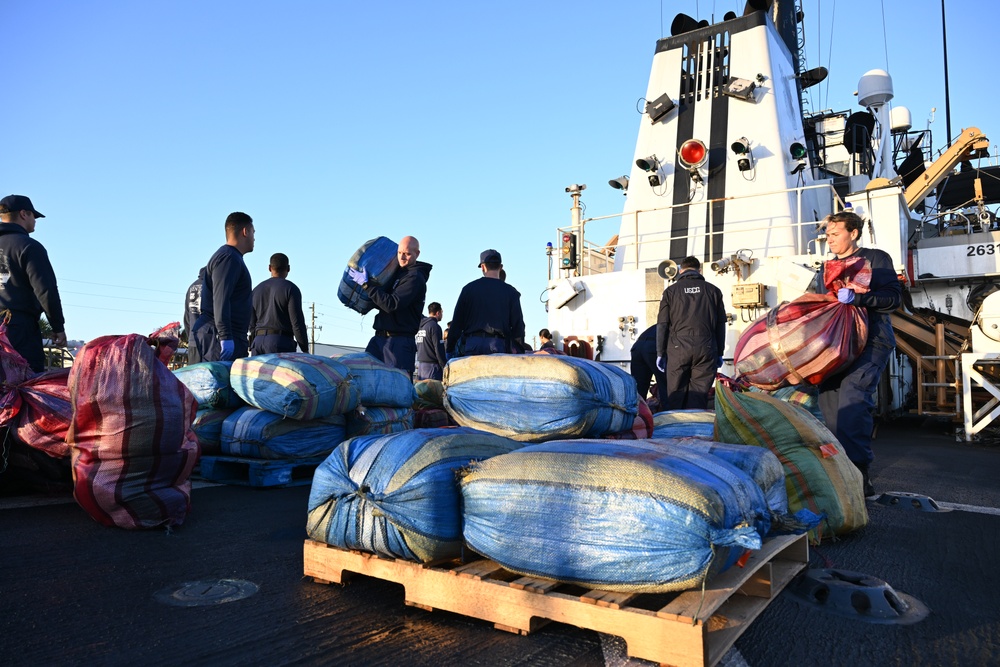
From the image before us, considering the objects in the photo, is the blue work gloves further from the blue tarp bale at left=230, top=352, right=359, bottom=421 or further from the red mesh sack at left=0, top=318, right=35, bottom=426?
the red mesh sack at left=0, top=318, right=35, bottom=426

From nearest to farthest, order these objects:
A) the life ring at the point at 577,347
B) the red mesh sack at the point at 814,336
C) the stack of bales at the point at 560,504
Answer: the stack of bales at the point at 560,504, the red mesh sack at the point at 814,336, the life ring at the point at 577,347

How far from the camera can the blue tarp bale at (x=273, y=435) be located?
420 cm

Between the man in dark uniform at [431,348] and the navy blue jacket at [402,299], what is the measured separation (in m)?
3.01

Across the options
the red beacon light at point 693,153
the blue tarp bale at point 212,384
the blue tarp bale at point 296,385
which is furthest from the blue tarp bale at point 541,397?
the red beacon light at point 693,153

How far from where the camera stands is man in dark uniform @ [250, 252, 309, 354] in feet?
17.6

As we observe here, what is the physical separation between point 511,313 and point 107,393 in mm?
3047

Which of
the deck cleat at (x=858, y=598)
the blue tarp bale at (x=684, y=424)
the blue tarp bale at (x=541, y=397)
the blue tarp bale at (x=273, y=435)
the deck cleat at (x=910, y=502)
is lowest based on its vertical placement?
the deck cleat at (x=910, y=502)

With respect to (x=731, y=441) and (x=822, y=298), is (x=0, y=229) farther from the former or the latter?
(x=822, y=298)

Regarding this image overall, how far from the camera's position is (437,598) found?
1.99 meters

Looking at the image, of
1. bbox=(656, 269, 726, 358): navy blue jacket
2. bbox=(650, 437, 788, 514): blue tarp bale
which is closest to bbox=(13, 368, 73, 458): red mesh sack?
bbox=(650, 437, 788, 514): blue tarp bale

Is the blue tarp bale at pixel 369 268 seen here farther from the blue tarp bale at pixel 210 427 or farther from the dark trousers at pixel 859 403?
the dark trousers at pixel 859 403

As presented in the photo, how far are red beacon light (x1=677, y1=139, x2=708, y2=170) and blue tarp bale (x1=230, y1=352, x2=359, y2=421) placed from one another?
7372mm

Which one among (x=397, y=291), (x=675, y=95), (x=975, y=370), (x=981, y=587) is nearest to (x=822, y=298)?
(x=981, y=587)

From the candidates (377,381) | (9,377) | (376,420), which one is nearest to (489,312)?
(377,381)
